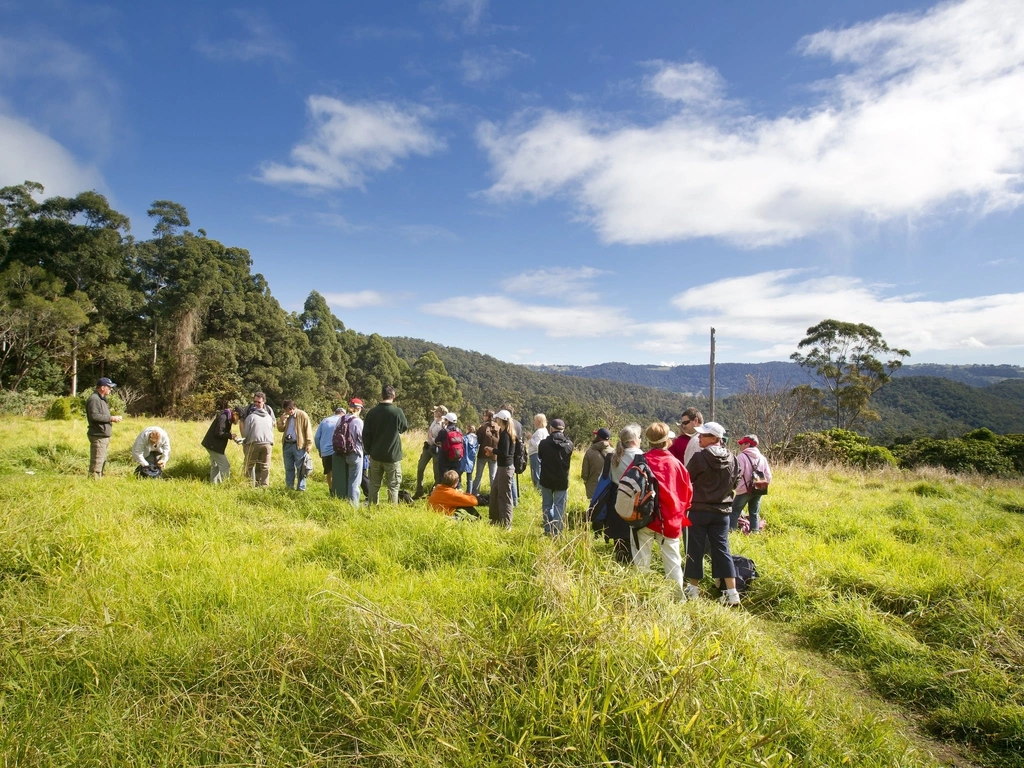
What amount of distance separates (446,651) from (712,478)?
10.3 feet

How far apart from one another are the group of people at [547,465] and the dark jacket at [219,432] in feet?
0.05

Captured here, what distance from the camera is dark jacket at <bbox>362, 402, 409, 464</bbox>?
20.8ft

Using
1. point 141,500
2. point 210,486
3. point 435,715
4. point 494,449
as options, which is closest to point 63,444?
point 210,486

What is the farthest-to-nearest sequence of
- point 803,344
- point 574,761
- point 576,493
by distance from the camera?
point 803,344 → point 576,493 → point 574,761

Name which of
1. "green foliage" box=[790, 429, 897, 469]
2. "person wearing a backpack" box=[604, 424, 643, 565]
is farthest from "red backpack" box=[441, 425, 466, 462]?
"green foliage" box=[790, 429, 897, 469]

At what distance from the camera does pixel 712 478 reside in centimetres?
444

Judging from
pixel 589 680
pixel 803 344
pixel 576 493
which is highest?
pixel 803 344

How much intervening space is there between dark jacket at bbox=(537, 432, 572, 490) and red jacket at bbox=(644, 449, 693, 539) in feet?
6.08

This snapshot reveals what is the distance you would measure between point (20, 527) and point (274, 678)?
3.00m

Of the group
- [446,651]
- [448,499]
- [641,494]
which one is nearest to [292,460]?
[448,499]

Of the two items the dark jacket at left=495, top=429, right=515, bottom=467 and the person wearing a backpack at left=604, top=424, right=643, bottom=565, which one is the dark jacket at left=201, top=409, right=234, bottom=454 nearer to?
→ the dark jacket at left=495, top=429, right=515, bottom=467

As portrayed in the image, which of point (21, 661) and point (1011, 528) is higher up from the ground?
point (21, 661)

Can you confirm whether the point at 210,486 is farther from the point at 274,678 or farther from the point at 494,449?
the point at 274,678

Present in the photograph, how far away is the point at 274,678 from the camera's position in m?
2.30
